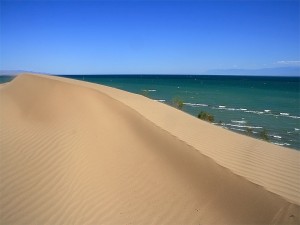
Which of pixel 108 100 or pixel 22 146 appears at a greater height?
pixel 108 100

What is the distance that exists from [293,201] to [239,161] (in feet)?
5.00

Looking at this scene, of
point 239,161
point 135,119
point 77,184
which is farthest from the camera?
point 135,119

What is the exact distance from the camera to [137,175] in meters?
4.77

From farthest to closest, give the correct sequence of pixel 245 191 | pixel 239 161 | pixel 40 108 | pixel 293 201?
pixel 40 108 → pixel 239 161 → pixel 245 191 → pixel 293 201

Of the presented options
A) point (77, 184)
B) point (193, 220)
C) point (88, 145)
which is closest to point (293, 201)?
point (193, 220)

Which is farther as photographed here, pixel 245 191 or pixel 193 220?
pixel 245 191

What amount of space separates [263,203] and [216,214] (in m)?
0.64

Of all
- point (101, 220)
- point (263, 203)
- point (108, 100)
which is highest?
point (108, 100)

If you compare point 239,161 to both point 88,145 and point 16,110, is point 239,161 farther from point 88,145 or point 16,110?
point 16,110

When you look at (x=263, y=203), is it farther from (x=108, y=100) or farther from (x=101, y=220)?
(x=108, y=100)

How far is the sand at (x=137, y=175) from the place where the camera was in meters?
3.73

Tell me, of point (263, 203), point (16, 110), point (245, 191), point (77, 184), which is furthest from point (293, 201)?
point (16, 110)

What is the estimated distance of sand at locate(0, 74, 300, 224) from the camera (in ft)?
12.2

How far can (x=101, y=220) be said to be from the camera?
3703mm
